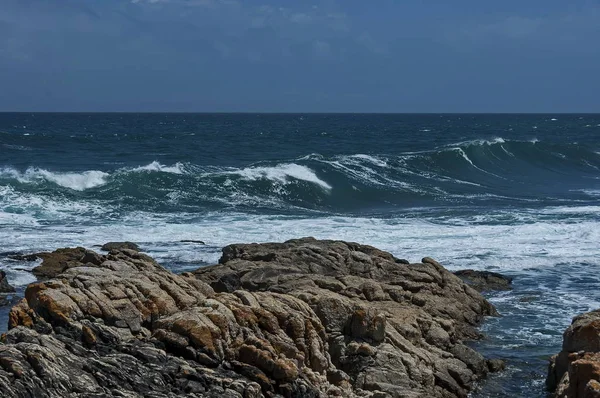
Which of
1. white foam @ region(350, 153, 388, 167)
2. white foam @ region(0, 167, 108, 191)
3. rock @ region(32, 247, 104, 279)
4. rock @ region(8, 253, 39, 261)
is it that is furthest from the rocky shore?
white foam @ region(350, 153, 388, 167)

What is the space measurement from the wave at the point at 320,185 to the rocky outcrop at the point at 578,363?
23323mm

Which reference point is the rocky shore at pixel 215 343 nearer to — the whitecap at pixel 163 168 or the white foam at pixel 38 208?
the white foam at pixel 38 208

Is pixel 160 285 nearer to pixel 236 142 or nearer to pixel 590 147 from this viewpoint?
pixel 590 147

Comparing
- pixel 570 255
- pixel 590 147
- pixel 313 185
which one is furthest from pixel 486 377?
pixel 590 147

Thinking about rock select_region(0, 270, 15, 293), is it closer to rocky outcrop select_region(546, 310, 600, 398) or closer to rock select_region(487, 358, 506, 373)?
rock select_region(487, 358, 506, 373)

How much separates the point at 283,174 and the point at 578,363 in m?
34.3

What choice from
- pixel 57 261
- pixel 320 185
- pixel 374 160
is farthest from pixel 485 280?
pixel 374 160

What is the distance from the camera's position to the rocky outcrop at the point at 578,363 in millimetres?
10938

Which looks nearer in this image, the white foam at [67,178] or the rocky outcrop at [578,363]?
the rocky outcrop at [578,363]

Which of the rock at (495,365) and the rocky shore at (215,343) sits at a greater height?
the rocky shore at (215,343)

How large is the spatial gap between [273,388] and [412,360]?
304cm

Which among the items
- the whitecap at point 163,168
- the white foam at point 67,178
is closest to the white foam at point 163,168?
the whitecap at point 163,168

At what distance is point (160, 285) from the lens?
13023 millimetres

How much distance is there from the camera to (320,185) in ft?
143
